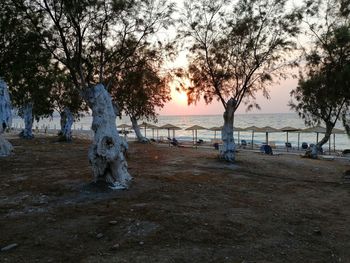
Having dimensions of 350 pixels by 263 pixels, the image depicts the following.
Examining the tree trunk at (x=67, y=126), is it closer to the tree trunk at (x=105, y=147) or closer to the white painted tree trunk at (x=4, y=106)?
the white painted tree trunk at (x=4, y=106)

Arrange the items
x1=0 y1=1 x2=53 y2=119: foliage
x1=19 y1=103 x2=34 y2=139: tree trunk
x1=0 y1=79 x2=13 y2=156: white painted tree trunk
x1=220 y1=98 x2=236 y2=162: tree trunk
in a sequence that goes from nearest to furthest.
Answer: x1=0 y1=1 x2=53 y2=119: foliage < x1=0 y1=79 x2=13 y2=156: white painted tree trunk < x1=220 y1=98 x2=236 y2=162: tree trunk < x1=19 y1=103 x2=34 y2=139: tree trunk

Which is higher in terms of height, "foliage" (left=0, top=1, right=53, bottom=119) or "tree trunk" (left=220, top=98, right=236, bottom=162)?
"foliage" (left=0, top=1, right=53, bottom=119)

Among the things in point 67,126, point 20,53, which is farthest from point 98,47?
point 67,126

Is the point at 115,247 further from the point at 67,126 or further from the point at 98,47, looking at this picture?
the point at 67,126

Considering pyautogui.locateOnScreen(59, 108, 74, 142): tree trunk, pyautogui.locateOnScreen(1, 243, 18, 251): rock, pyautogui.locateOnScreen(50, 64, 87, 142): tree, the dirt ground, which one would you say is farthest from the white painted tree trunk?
pyautogui.locateOnScreen(59, 108, 74, 142): tree trunk

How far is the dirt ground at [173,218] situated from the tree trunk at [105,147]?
58 cm

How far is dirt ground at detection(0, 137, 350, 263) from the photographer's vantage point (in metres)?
7.72

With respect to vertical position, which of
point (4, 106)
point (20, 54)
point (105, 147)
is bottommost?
point (105, 147)

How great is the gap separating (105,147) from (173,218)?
469 cm

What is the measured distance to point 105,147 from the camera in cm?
1341

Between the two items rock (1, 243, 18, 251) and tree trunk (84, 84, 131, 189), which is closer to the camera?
rock (1, 243, 18, 251)

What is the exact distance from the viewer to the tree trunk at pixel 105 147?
43.9 ft

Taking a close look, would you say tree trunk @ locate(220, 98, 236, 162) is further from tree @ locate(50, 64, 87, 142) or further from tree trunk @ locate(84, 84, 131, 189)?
tree @ locate(50, 64, 87, 142)

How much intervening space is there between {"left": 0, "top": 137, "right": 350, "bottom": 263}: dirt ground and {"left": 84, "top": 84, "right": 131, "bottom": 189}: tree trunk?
1.91 ft
